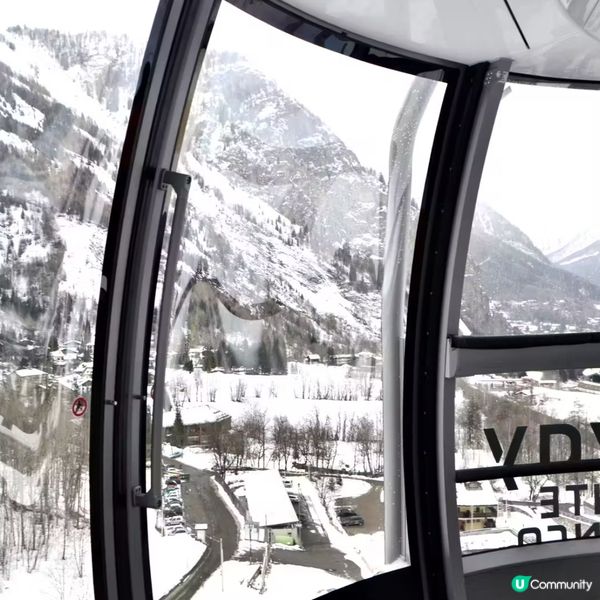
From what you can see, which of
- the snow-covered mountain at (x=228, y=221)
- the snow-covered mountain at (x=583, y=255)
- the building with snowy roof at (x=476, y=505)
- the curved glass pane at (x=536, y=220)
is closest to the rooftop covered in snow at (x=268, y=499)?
the snow-covered mountain at (x=228, y=221)

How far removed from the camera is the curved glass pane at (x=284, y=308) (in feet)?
7.40

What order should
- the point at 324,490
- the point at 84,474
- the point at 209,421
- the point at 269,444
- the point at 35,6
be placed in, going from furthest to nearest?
the point at 324,490 < the point at 269,444 < the point at 209,421 < the point at 84,474 < the point at 35,6

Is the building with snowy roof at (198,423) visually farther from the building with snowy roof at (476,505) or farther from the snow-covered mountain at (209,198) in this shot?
the building with snowy roof at (476,505)

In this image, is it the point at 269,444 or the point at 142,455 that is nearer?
the point at 142,455

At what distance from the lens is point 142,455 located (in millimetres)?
2029

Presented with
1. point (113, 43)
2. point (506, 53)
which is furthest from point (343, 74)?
point (113, 43)

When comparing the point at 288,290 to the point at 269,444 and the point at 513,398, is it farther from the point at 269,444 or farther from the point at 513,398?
the point at 513,398

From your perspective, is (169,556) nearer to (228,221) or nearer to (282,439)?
(282,439)

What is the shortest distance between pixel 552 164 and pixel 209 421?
193cm

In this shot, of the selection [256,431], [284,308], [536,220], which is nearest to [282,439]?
[256,431]

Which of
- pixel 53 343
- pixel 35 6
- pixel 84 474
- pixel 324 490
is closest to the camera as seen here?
pixel 35 6

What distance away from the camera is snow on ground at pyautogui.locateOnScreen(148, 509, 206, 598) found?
6.91 ft

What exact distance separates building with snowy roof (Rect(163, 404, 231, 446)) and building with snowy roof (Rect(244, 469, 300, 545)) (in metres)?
0.24

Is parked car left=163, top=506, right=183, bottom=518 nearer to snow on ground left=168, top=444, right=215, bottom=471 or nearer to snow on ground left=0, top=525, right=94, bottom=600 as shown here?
snow on ground left=168, top=444, right=215, bottom=471
